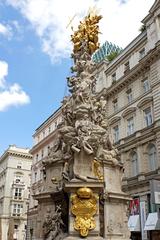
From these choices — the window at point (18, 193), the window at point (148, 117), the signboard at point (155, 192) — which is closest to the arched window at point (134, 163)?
the window at point (148, 117)

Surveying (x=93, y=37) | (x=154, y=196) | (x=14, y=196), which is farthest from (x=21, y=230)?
(x=93, y=37)

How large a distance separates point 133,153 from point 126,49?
40.1 ft

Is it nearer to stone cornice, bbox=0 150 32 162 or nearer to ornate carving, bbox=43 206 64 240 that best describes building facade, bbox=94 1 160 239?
ornate carving, bbox=43 206 64 240

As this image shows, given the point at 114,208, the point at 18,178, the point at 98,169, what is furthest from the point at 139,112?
the point at 18,178

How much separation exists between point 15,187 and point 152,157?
51805 millimetres

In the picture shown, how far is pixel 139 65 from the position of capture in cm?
3284

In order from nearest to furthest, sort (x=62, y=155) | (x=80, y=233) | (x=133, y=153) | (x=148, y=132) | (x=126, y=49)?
1. (x=80, y=233)
2. (x=62, y=155)
3. (x=148, y=132)
4. (x=133, y=153)
5. (x=126, y=49)

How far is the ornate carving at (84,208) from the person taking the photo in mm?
10414

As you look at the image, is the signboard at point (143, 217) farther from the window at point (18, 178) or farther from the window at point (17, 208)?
the window at point (18, 178)

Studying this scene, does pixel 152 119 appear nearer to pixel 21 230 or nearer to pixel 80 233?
pixel 80 233

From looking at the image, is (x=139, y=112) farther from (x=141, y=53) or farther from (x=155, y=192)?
(x=155, y=192)

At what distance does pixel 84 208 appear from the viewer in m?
10.5

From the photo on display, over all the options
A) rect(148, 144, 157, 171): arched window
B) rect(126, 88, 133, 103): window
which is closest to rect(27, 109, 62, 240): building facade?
rect(126, 88, 133, 103): window

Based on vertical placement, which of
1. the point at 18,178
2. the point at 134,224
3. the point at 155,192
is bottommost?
the point at 134,224
